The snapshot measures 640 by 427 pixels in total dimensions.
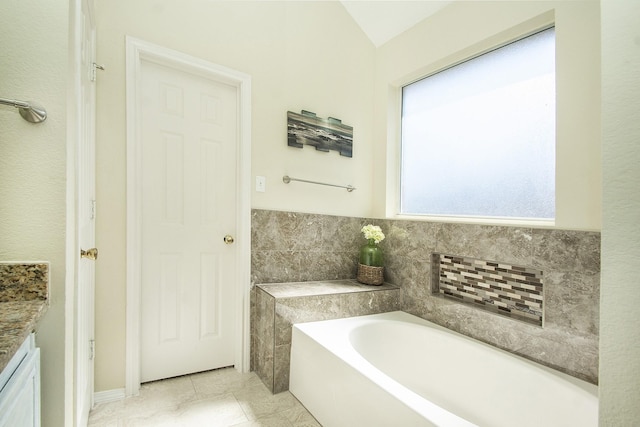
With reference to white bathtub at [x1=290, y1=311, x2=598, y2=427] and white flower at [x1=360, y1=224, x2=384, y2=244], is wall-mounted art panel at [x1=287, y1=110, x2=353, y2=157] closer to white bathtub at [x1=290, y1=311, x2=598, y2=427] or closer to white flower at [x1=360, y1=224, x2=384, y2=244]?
white flower at [x1=360, y1=224, x2=384, y2=244]

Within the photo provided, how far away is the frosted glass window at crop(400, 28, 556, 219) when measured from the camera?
1.73 meters

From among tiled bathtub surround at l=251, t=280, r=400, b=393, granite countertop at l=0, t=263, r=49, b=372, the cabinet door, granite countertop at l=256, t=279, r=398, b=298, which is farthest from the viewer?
granite countertop at l=256, t=279, r=398, b=298

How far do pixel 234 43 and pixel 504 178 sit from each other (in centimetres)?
198

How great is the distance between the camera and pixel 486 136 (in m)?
2.02

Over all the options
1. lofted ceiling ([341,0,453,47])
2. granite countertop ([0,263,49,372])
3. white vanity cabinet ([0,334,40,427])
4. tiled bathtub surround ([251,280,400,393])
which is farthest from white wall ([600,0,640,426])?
lofted ceiling ([341,0,453,47])

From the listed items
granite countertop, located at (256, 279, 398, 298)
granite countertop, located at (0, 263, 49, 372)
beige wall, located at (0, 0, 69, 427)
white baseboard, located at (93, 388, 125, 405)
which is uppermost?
beige wall, located at (0, 0, 69, 427)

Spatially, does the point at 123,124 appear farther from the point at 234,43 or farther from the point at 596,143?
the point at 596,143

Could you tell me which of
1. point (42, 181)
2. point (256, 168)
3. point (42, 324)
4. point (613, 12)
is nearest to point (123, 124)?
point (256, 168)

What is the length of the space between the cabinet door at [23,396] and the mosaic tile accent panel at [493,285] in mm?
2030

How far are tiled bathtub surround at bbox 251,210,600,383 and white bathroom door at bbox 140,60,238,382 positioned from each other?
295mm

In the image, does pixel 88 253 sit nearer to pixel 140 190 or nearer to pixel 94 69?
pixel 140 190

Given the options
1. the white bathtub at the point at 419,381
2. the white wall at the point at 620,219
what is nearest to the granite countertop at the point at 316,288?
the white bathtub at the point at 419,381

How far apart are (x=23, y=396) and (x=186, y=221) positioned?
1.34 meters

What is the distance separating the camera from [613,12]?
0.68 m
